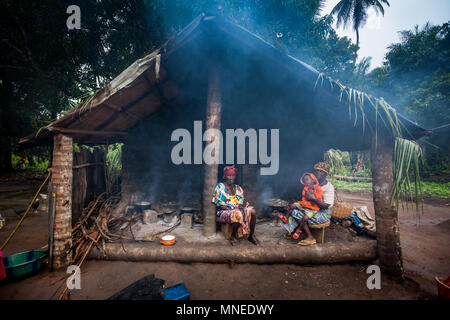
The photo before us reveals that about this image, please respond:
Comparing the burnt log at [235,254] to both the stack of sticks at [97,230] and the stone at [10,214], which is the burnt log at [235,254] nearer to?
the stack of sticks at [97,230]

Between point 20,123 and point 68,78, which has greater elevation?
point 68,78

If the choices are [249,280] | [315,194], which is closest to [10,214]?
[249,280]

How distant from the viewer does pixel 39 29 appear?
8242 mm

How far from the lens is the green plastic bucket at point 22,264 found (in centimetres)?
289

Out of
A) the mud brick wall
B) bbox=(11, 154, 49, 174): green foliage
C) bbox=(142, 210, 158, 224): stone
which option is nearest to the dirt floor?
bbox=(142, 210, 158, 224): stone

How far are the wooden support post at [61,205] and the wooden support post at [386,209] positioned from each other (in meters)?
5.56

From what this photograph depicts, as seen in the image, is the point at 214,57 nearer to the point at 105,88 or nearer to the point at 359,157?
the point at 105,88

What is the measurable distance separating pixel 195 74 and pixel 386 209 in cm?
472

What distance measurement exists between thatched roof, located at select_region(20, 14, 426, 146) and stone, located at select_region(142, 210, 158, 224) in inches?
90.3

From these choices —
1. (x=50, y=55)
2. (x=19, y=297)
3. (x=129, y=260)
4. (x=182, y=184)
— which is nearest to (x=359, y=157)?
(x=182, y=184)

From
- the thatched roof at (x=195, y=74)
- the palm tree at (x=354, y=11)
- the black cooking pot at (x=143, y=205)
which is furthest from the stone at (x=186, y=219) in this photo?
the palm tree at (x=354, y=11)

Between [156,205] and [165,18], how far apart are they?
890 centimetres
